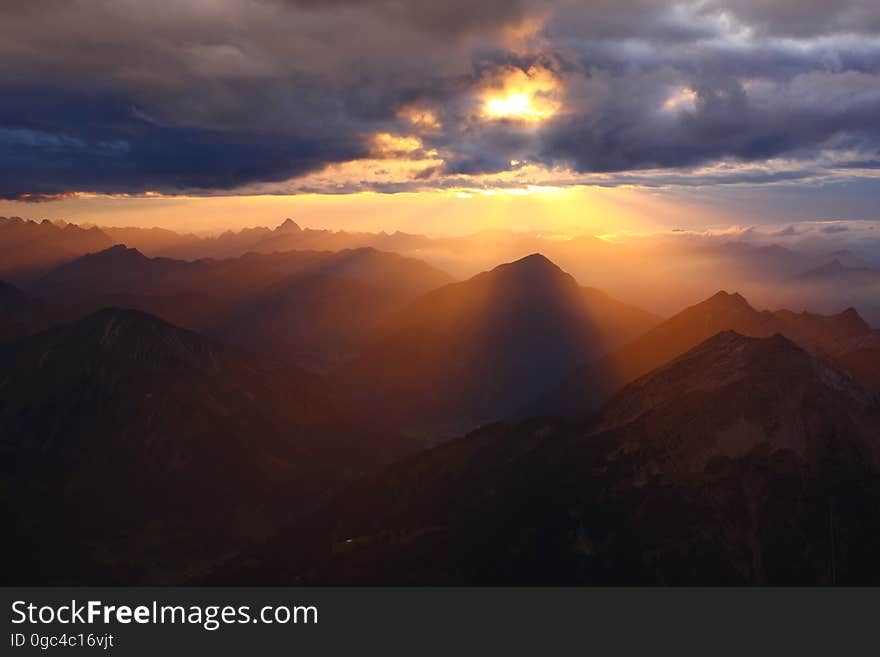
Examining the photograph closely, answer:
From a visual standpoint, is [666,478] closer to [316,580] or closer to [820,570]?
[820,570]

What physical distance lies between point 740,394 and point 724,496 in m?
25.0

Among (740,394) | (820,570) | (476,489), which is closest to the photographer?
(820,570)

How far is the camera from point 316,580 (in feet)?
459

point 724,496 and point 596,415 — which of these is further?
point 596,415

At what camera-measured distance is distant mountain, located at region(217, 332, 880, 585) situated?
440 ft

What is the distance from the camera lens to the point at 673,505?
141125 mm

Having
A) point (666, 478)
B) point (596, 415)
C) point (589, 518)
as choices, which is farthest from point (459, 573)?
point (596, 415)

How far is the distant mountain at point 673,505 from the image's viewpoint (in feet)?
440

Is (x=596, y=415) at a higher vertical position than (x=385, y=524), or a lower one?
higher

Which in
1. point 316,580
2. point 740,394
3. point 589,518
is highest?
point 740,394
